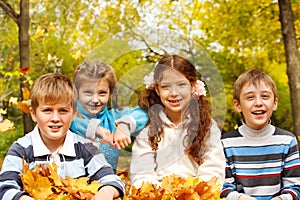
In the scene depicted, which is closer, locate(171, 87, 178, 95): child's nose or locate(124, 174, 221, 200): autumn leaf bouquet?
locate(124, 174, 221, 200): autumn leaf bouquet

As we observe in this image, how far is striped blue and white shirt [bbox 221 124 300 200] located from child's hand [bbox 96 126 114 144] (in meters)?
0.64

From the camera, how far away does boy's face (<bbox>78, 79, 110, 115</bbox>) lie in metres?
2.38

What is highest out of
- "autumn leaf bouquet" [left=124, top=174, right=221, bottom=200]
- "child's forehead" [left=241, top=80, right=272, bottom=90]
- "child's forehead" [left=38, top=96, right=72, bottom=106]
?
"child's forehead" [left=241, top=80, right=272, bottom=90]

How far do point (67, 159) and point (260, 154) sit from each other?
1011mm

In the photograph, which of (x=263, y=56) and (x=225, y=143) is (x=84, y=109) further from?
(x=263, y=56)

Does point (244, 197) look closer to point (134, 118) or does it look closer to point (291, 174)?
point (291, 174)

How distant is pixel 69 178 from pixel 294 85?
147 inches

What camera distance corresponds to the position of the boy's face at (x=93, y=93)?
2.38m

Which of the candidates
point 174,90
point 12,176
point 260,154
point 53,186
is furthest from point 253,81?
point 12,176

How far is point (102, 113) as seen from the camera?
98.6 inches

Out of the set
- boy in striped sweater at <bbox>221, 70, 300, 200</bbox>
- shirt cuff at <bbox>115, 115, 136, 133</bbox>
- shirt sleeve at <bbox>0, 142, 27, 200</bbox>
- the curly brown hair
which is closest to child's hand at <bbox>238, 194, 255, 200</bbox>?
boy in striped sweater at <bbox>221, 70, 300, 200</bbox>

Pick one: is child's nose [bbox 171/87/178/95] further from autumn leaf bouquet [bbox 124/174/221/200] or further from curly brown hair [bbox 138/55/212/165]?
autumn leaf bouquet [bbox 124/174/221/200]

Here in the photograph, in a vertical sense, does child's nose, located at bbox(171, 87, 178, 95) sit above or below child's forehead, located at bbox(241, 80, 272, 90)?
below

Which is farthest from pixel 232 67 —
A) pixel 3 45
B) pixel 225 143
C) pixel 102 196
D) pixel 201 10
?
pixel 102 196
